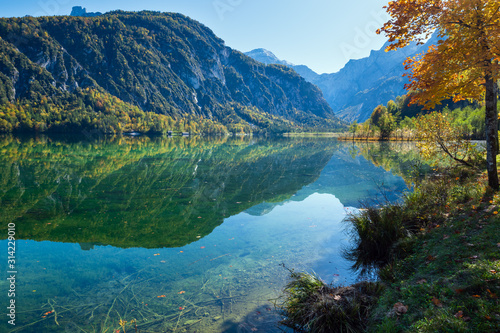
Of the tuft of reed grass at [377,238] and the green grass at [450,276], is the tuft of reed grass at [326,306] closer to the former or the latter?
the green grass at [450,276]

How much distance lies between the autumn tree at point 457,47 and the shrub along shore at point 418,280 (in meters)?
3.57

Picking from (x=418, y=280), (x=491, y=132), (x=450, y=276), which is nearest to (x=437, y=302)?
(x=450, y=276)

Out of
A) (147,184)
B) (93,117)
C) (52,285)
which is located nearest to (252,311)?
(52,285)

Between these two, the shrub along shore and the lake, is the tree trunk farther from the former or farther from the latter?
the lake

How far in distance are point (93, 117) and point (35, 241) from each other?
6462 inches

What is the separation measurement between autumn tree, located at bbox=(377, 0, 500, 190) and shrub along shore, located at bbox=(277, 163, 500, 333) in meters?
3.57

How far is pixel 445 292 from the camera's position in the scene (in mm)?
4855

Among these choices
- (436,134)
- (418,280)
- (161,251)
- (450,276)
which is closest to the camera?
(450,276)

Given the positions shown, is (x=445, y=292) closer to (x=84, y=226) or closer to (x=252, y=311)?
(x=252, y=311)

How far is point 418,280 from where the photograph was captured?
579 cm

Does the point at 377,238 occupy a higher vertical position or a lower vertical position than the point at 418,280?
lower

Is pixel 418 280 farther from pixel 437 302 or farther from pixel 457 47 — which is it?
pixel 457 47

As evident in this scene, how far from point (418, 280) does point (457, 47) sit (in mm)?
8266

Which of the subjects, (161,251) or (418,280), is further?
(161,251)
